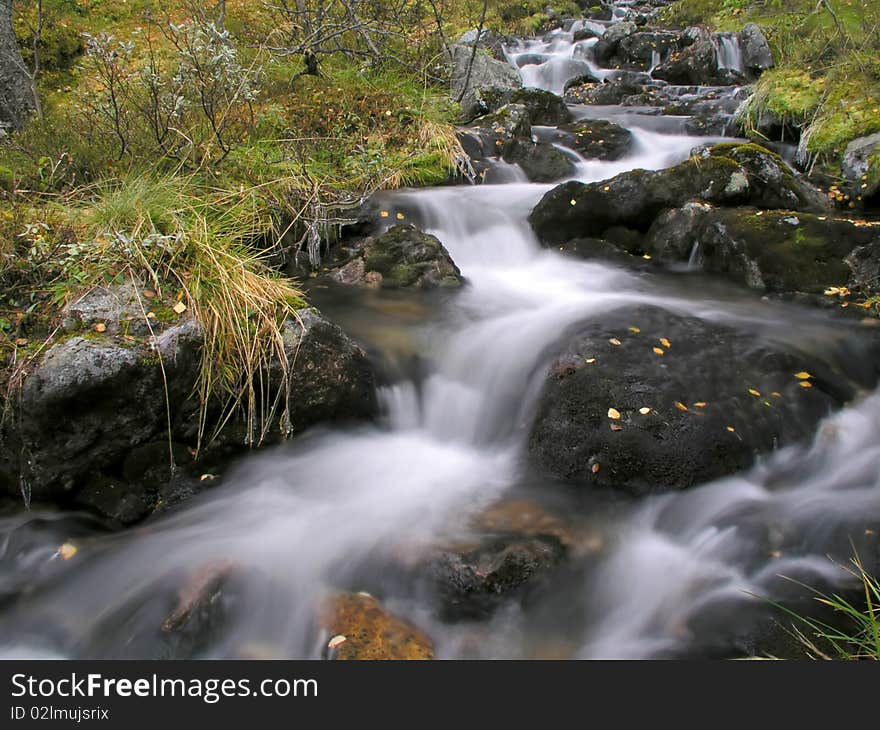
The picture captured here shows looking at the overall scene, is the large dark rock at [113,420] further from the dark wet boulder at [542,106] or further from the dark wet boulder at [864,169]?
the dark wet boulder at [542,106]

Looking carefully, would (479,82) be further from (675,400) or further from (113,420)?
(113,420)

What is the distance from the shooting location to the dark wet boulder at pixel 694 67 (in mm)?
13398

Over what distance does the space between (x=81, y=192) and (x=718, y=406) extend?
16.8 ft

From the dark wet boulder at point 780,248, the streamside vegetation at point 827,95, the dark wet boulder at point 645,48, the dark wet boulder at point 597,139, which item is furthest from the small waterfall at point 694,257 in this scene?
the dark wet boulder at point 645,48

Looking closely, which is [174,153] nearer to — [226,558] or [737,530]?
[226,558]

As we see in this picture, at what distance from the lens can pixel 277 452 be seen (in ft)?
13.5

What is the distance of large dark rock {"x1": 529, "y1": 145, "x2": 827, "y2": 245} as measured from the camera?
669 cm

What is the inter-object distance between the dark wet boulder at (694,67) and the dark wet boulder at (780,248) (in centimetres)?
872

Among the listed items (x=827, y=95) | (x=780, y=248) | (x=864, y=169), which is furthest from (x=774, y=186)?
(x=827, y=95)

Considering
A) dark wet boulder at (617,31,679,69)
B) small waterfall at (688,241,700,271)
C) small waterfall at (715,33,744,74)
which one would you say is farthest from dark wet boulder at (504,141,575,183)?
dark wet boulder at (617,31,679,69)

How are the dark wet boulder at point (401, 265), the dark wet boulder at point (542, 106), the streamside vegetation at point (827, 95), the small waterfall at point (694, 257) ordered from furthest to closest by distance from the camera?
1. the dark wet boulder at point (542, 106)
2. the streamside vegetation at point (827, 95)
3. the small waterfall at point (694, 257)
4. the dark wet boulder at point (401, 265)

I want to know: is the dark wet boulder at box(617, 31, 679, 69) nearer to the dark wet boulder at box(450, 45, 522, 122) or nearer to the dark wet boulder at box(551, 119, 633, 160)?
the dark wet boulder at box(450, 45, 522, 122)

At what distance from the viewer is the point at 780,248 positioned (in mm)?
5852

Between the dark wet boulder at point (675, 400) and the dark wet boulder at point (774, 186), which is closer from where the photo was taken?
the dark wet boulder at point (675, 400)
